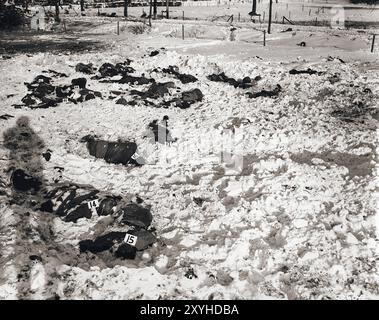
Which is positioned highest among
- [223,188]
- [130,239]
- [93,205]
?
[223,188]

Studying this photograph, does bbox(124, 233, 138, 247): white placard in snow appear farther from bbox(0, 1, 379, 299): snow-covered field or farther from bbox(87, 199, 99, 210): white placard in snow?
bbox(87, 199, 99, 210): white placard in snow

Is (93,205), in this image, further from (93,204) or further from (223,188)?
(223,188)

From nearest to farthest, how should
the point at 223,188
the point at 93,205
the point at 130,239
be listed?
the point at 130,239, the point at 93,205, the point at 223,188

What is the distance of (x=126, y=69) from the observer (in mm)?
16703

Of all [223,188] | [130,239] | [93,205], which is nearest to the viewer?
[130,239]

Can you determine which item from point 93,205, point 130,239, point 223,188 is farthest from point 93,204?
point 223,188

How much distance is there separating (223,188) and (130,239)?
8.92 feet

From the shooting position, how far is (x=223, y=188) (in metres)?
8.65

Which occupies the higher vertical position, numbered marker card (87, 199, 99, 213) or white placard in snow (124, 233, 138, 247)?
numbered marker card (87, 199, 99, 213)

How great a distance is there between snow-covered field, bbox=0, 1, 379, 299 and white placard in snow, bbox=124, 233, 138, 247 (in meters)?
0.26

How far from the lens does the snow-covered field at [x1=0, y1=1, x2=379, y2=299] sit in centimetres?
601

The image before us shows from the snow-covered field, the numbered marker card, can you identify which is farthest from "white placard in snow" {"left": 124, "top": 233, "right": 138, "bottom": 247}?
the numbered marker card

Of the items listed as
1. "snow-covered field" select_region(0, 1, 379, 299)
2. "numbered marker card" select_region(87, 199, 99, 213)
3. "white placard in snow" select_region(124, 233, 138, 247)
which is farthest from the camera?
"numbered marker card" select_region(87, 199, 99, 213)

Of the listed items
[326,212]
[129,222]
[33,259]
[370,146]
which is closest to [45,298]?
[33,259]
